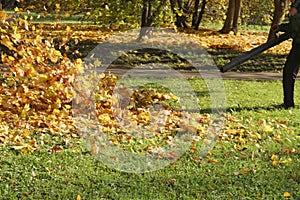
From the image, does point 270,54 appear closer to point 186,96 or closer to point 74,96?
point 186,96

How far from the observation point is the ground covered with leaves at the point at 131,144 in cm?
448

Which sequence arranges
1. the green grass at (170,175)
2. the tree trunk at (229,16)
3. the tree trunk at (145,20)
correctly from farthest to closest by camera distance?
the tree trunk at (229,16), the tree trunk at (145,20), the green grass at (170,175)

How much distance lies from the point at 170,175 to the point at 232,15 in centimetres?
1616

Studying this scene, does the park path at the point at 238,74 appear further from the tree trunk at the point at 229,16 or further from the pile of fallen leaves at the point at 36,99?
the tree trunk at the point at 229,16

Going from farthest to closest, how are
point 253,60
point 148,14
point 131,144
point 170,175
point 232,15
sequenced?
point 232,15 → point 148,14 → point 253,60 → point 131,144 → point 170,175

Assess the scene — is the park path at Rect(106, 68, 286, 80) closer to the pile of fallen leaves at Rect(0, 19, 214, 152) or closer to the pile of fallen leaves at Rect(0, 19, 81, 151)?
the pile of fallen leaves at Rect(0, 19, 214, 152)

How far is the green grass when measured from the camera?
14.3 feet

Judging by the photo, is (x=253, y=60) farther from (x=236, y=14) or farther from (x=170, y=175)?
(x=170, y=175)

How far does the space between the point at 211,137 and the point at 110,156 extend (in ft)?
4.82

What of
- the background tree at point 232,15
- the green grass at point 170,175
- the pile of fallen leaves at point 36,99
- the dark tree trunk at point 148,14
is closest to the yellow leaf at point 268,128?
the green grass at point 170,175

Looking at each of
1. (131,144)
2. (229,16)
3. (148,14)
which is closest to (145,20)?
(148,14)

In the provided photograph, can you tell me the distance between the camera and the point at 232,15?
66.2ft

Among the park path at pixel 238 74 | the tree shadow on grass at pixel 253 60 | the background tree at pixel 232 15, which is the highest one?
the background tree at pixel 232 15

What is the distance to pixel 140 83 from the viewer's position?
387 inches
